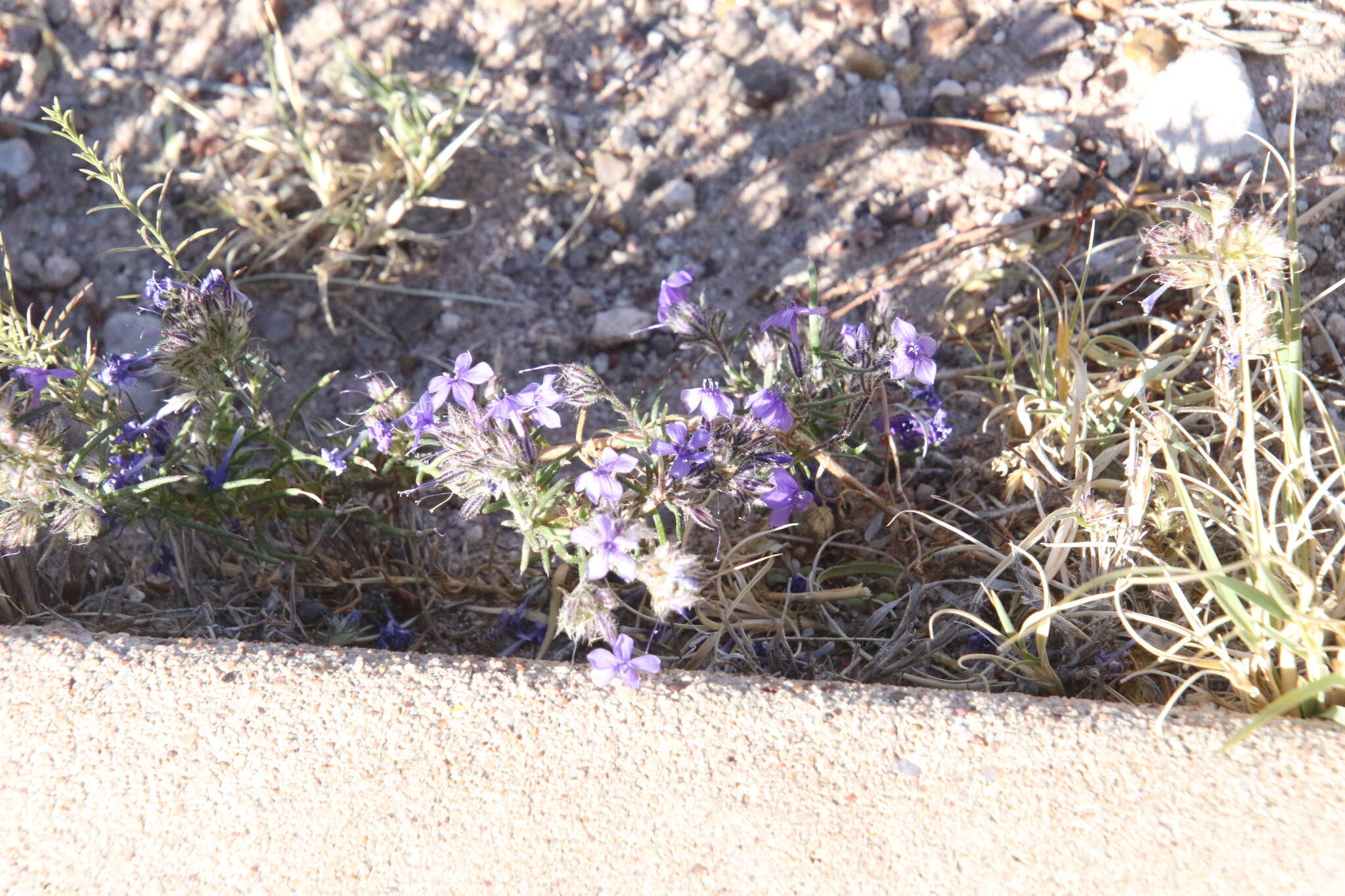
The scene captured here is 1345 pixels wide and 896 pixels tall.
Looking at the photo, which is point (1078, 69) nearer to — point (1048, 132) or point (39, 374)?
point (1048, 132)

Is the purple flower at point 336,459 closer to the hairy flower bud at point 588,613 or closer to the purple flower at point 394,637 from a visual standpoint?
the purple flower at point 394,637

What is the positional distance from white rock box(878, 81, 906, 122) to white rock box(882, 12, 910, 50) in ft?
0.47

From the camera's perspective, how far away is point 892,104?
2.68 metres

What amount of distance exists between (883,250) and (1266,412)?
924mm

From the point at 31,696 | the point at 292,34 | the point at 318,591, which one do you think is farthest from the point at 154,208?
the point at 31,696

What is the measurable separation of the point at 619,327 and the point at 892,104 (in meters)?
0.92

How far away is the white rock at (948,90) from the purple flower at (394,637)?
1.84m

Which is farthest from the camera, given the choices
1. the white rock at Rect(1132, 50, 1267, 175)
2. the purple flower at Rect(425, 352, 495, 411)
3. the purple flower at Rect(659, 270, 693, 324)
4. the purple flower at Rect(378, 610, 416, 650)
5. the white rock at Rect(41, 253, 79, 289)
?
the white rock at Rect(41, 253, 79, 289)

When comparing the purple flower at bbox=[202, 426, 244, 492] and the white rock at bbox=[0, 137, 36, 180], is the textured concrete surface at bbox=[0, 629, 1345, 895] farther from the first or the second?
the white rock at bbox=[0, 137, 36, 180]

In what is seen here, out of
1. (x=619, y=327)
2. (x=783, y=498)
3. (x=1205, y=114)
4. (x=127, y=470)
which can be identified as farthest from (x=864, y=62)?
(x=127, y=470)

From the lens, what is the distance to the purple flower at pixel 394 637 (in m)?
1.87

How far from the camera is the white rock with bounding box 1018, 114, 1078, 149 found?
2498 mm

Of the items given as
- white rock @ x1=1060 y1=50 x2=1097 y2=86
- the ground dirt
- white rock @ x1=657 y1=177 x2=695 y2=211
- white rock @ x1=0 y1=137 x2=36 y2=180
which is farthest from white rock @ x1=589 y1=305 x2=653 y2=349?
white rock @ x1=0 y1=137 x2=36 y2=180

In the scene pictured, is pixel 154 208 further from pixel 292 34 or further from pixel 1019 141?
pixel 1019 141
